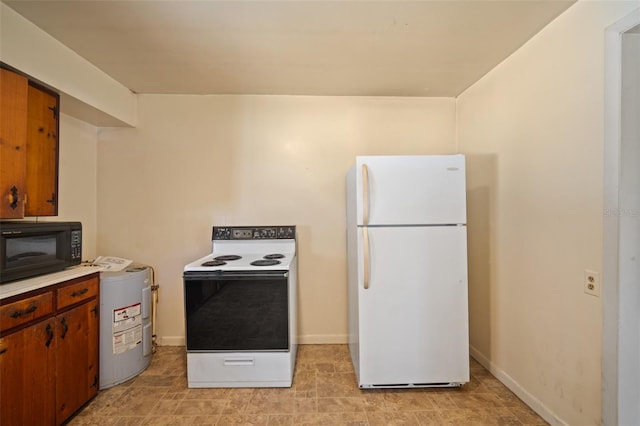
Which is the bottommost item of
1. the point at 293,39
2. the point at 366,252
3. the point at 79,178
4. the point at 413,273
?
the point at 413,273

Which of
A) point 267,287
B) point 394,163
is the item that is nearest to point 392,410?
point 267,287

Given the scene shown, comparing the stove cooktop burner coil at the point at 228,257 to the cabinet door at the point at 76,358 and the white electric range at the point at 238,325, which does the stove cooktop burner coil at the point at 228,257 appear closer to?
the white electric range at the point at 238,325

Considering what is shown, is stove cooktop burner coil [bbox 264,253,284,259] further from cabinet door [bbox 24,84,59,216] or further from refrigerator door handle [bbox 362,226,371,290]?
cabinet door [bbox 24,84,59,216]

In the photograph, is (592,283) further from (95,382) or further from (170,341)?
(170,341)

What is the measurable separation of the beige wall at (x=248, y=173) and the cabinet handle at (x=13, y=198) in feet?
3.40

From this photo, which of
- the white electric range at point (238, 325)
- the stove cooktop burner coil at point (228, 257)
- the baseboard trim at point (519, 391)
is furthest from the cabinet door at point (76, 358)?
the baseboard trim at point (519, 391)

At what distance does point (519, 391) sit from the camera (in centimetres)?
177

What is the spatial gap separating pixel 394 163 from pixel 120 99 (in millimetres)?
2407

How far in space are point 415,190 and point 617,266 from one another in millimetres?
1018

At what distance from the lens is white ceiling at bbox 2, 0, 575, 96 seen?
1.43 metres

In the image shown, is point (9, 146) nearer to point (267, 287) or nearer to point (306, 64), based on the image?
point (267, 287)

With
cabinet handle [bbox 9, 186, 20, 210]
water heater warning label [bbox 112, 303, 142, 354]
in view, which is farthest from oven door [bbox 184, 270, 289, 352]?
cabinet handle [bbox 9, 186, 20, 210]

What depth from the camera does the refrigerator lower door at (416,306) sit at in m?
1.80

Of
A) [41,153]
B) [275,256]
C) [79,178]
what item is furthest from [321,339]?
[79,178]
